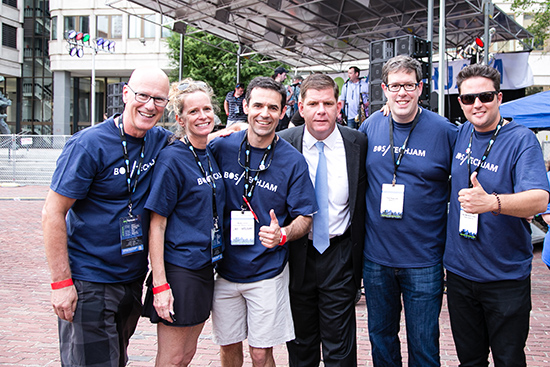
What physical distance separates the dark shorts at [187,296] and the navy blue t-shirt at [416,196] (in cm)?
115

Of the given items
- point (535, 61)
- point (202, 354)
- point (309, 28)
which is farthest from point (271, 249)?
point (535, 61)

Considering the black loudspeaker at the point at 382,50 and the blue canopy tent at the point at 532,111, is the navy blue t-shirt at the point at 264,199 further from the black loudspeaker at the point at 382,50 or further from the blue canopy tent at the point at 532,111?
the blue canopy tent at the point at 532,111

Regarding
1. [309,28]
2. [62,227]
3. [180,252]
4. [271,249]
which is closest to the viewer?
[62,227]

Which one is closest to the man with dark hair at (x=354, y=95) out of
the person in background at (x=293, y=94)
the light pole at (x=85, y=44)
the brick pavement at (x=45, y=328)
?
the person in background at (x=293, y=94)

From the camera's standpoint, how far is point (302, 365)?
10.3ft

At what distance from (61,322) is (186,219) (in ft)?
2.88

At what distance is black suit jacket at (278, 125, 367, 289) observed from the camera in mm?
2971

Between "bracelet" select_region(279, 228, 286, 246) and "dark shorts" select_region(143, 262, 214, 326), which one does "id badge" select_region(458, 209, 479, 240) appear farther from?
"dark shorts" select_region(143, 262, 214, 326)

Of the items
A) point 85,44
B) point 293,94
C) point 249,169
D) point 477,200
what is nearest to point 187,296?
point 249,169

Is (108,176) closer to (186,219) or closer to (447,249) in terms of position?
(186,219)

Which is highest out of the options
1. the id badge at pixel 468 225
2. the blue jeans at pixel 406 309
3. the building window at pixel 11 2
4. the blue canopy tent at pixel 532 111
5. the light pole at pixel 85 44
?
the building window at pixel 11 2

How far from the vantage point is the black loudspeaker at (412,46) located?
752cm

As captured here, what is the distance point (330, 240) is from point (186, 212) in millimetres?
1031

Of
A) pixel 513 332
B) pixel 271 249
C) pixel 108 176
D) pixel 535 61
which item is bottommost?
pixel 513 332
